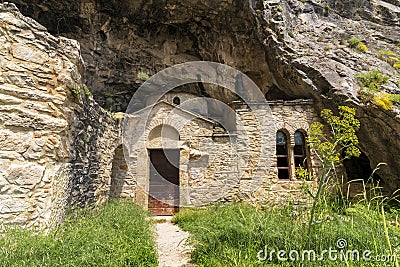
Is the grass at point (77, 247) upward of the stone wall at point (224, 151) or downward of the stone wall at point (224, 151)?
downward

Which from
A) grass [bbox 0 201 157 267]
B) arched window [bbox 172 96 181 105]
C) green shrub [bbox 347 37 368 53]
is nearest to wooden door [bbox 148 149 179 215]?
arched window [bbox 172 96 181 105]

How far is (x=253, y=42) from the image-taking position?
8297 mm

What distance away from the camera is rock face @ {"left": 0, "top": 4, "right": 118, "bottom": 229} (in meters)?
2.84

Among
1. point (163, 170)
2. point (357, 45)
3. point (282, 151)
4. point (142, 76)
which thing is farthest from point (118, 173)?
point (357, 45)

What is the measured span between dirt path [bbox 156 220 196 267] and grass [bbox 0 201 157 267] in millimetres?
413

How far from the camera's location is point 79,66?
4039mm

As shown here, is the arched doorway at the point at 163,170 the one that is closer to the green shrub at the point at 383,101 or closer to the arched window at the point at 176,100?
the arched window at the point at 176,100

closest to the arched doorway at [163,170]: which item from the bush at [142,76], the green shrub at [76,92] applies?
the bush at [142,76]

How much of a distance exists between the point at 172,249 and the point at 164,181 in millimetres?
4076

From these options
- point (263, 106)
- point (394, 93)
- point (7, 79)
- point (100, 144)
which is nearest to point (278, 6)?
point (263, 106)

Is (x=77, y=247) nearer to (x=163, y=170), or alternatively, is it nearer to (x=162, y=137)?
(x=163, y=170)

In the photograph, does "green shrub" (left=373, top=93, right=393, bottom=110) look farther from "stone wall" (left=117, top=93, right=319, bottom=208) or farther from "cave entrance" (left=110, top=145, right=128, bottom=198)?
"cave entrance" (left=110, top=145, right=128, bottom=198)

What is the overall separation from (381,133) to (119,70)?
939 cm

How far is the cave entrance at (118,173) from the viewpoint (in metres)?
7.59
